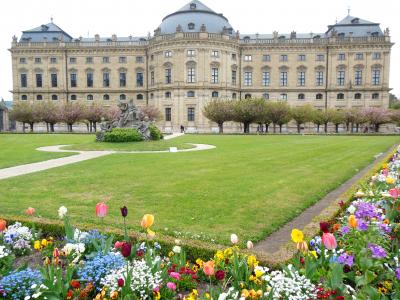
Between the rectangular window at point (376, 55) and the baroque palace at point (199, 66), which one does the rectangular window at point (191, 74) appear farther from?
the rectangular window at point (376, 55)

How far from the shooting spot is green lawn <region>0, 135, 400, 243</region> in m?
8.57

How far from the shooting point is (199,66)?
6506 cm

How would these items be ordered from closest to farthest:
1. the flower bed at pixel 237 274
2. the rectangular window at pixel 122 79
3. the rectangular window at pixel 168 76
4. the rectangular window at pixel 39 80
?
the flower bed at pixel 237 274, the rectangular window at pixel 168 76, the rectangular window at pixel 122 79, the rectangular window at pixel 39 80

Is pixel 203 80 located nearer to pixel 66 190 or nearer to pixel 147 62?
pixel 147 62

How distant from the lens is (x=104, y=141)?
30.7m

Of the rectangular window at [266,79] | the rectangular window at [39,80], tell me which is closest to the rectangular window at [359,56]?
the rectangular window at [266,79]

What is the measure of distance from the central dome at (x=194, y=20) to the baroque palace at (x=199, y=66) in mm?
197

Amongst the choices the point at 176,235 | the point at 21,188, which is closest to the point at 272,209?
the point at 176,235

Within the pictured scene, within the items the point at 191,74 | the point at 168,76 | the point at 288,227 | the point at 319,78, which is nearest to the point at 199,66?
the point at 191,74

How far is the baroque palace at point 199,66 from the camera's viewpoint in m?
66.2

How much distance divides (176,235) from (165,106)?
202 feet

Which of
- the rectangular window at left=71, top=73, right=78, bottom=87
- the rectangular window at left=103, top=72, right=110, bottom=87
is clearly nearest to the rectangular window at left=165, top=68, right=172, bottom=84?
the rectangular window at left=103, top=72, right=110, bottom=87

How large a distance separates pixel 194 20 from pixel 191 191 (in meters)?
60.5

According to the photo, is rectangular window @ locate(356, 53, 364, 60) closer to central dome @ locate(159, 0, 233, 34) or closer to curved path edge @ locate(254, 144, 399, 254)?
central dome @ locate(159, 0, 233, 34)
